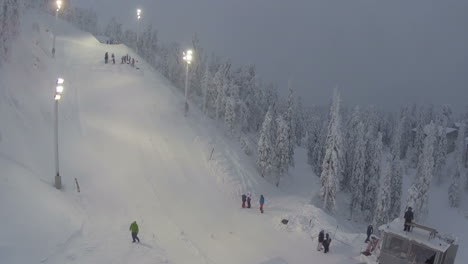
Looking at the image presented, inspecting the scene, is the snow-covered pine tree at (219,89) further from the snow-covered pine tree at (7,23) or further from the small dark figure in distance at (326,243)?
the small dark figure in distance at (326,243)

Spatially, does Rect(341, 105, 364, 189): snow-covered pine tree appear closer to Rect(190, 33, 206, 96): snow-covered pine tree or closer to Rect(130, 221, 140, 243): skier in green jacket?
Rect(190, 33, 206, 96): snow-covered pine tree

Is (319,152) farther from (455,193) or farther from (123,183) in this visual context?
(123,183)

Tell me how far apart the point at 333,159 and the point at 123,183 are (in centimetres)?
2398

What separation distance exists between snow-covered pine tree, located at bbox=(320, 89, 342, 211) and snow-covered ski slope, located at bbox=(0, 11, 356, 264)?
22.5ft

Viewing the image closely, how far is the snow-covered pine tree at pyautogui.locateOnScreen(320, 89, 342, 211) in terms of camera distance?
4091 centimetres

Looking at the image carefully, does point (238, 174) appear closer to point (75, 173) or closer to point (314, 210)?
point (314, 210)

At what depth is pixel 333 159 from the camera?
137ft

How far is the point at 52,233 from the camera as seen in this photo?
17.2 metres

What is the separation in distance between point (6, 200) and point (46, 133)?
11753 millimetres

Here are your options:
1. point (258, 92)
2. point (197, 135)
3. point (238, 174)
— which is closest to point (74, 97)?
point (197, 135)

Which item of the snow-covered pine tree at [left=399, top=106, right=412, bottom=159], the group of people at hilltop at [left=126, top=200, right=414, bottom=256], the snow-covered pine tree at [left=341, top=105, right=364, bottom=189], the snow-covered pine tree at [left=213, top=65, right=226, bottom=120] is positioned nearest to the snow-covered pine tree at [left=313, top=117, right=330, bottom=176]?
the snow-covered pine tree at [left=341, top=105, right=364, bottom=189]

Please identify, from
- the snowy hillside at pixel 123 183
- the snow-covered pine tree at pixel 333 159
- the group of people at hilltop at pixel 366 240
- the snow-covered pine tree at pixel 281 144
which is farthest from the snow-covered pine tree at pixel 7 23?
the snow-covered pine tree at pixel 281 144

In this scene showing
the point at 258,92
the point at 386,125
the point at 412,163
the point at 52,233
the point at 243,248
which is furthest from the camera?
the point at 386,125

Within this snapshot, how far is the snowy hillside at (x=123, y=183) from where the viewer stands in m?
18.0
